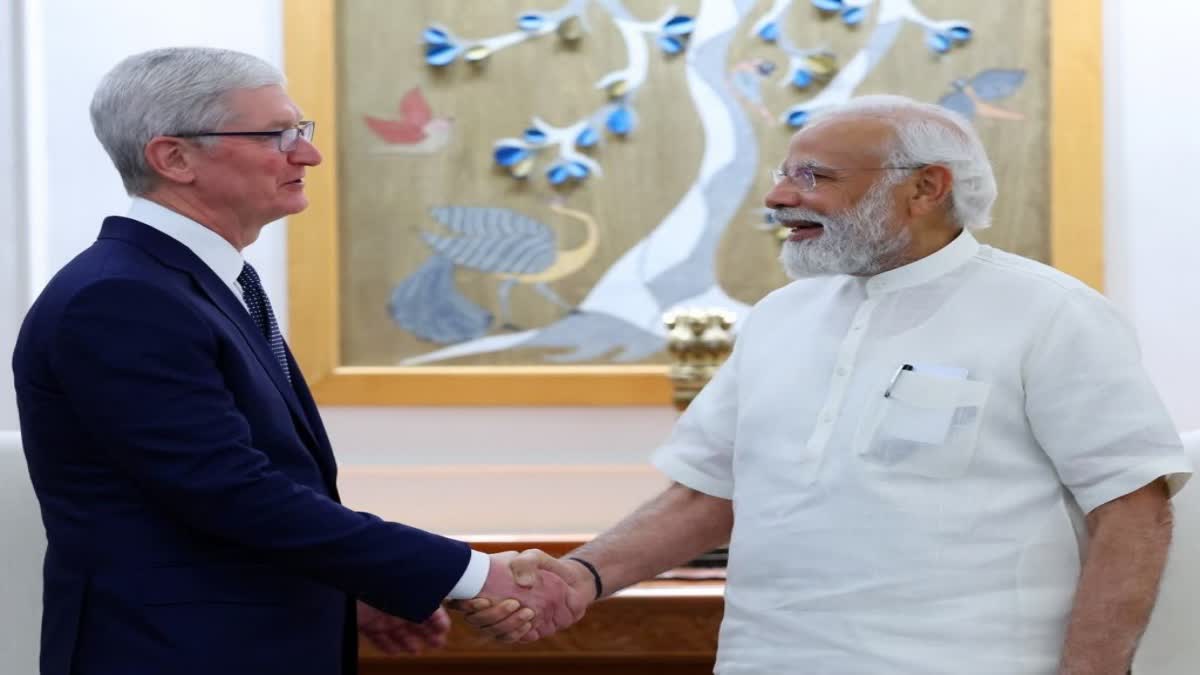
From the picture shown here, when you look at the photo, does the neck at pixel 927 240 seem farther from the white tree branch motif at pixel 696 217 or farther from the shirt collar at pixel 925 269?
the white tree branch motif at pixel 696 217

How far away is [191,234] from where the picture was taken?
1.99m

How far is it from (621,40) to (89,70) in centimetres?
132

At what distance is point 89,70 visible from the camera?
147 inches

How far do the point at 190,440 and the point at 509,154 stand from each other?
199cm

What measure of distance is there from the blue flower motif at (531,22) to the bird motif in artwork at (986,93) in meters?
1.00

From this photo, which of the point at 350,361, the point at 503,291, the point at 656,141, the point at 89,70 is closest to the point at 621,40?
the point at 656,141

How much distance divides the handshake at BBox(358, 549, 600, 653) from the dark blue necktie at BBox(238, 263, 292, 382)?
0.46 m

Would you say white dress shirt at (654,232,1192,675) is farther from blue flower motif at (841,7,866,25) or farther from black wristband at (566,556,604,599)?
blue flower motif at (841,7,866,25)

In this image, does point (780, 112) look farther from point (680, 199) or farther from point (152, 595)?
point (152, 595)

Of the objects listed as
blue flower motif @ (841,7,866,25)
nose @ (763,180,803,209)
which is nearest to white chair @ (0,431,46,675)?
nose @ (763,180,803,209)

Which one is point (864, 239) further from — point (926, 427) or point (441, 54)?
point (441, 54)

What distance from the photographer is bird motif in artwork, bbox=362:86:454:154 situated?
3.72 metres

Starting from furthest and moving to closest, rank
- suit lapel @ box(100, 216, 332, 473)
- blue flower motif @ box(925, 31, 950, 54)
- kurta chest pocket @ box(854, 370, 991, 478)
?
blue flower motif @ box(925, 31, 950, 54) < kurta chest pocket @ box(854, 370, 991, 478) < suit lapel @ box(100, 216, 332, 473)

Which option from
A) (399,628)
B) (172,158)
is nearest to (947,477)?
(399,628)
